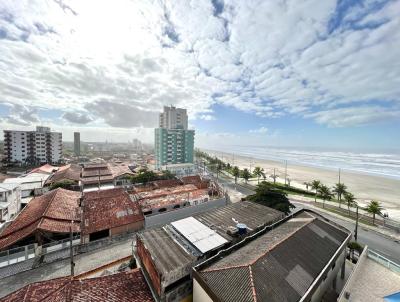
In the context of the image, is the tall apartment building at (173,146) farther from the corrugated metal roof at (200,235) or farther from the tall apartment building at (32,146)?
the corrugated metal roof at (200,235)

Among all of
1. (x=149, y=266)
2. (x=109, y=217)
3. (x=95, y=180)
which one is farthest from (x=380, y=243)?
(x=95, y=180)

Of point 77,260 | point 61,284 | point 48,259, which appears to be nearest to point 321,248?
point 61,284

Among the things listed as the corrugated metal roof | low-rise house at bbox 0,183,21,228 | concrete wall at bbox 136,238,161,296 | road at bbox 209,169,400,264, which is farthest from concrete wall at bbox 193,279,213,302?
low-rise house at bbox 0,183,21,228

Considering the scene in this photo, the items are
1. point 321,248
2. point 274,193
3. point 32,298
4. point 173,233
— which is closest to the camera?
point 32,298

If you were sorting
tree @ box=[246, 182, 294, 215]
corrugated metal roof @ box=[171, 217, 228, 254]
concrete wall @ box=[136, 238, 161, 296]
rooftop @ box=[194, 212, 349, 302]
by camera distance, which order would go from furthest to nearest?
1. tree @ box=[246, 182, 294, 215]
2. corrugated metal roof @ box=[171, 217, 228, 254]
3. concrete wall @ box=[136, 238, 161, 296]
4. rooftop @ box=[194, 212, 349, 302]

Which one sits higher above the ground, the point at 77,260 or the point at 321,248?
the point at 321,248

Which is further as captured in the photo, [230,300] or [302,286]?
[302,286]

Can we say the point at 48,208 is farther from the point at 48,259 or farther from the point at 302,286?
the point at 302,286

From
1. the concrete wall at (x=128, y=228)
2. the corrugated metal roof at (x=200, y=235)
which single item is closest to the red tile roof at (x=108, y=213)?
the concrete wall at (x=128, y=228)

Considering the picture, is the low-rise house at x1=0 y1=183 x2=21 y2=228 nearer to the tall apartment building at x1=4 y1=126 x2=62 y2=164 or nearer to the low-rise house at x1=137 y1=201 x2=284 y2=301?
the low-rise house at x1=137 y1=201 x2=284 y2=301
